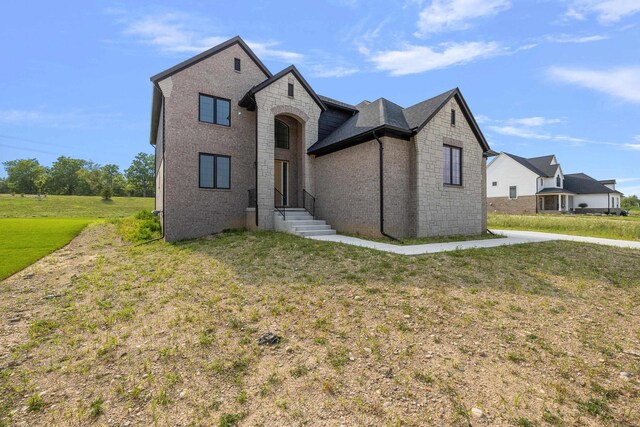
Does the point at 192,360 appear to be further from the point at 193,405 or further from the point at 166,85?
the point at 166,85

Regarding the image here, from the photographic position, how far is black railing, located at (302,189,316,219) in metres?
13.9

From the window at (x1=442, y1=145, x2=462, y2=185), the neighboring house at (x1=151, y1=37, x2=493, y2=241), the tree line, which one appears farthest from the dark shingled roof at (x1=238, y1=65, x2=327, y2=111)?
the tree line

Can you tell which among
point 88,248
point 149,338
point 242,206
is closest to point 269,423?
point 149,338

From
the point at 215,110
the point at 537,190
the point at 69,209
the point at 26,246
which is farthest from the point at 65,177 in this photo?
the point at 537,190

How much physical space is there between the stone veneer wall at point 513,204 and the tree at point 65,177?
A: 279ft

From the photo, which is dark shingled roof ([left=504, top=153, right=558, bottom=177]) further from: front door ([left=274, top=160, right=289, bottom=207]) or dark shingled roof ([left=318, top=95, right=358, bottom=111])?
front door ([left=274, top=160, right=289, bottom=207])

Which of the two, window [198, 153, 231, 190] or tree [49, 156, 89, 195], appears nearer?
window [198, 153, 231, 190]

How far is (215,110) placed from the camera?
1281 cm

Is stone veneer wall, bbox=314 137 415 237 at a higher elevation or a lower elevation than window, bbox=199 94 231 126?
lower

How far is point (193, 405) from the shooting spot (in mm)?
2881

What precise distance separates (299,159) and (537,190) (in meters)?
35.0

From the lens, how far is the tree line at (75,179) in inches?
2591

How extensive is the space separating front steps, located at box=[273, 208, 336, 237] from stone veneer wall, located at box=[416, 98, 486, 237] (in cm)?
396

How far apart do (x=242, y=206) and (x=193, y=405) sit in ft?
36.2
